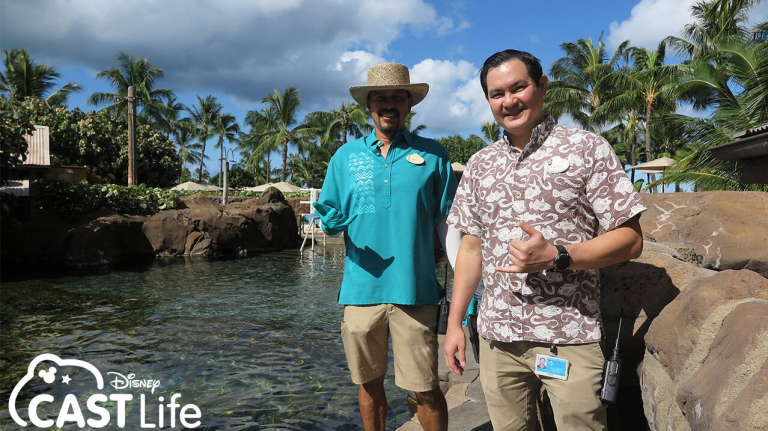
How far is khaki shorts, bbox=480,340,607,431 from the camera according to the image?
179 centimetres

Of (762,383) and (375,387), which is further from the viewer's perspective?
(375,387)

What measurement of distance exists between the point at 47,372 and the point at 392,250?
4.19 meters

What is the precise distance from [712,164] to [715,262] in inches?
507

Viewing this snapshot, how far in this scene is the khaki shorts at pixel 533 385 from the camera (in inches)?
70.4

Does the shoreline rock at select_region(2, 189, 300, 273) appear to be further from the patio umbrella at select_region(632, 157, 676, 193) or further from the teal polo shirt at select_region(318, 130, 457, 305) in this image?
the patio umbrella at select_region(632, 157, 676, 193)

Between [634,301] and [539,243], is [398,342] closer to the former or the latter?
[634,301]

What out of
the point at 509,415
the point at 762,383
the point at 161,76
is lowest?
the point at 509,415

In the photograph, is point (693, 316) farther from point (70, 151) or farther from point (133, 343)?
point (70, 151)

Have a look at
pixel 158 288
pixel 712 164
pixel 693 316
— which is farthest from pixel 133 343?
pixel 712 164

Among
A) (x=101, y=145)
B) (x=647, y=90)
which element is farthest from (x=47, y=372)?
(x=647, y=90)

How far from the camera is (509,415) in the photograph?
1.97m

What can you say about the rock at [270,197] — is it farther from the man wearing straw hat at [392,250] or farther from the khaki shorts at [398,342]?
the khaki shorts at [398,342]

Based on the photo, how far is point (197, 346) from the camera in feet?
19.9

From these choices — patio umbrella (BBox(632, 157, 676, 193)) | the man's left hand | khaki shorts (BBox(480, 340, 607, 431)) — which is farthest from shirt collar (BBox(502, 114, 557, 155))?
patio umbrella (BBox(632, 157, 676, 193))
